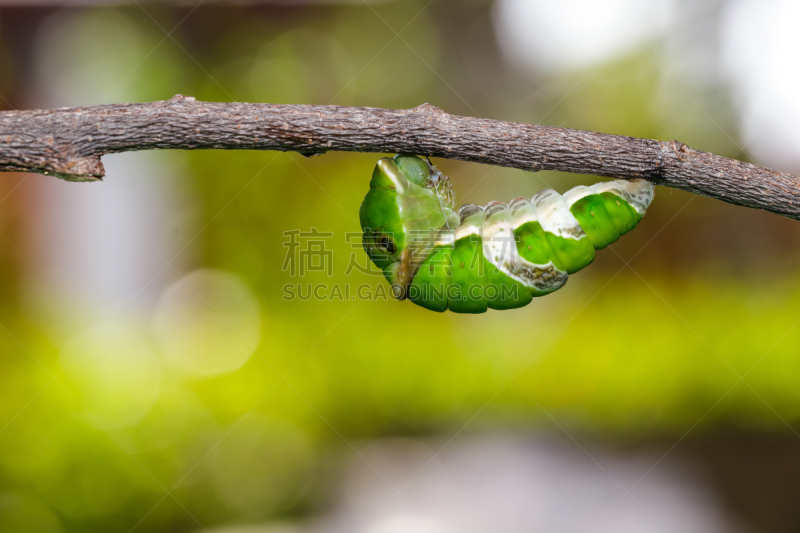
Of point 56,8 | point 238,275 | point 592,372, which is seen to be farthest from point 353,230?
point 56,8

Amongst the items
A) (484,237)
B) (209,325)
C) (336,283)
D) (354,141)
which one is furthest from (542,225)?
(209,325)

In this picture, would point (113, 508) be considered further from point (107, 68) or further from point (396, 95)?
point (396, 95)

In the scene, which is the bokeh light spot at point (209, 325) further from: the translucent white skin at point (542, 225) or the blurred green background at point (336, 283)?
the translucent white skin at point (542, 225)

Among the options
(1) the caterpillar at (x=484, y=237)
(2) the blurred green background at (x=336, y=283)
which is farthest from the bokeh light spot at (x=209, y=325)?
(1) the caterpillar at (x=484, y=237)

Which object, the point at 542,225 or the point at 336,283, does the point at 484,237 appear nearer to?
the point at 542,225

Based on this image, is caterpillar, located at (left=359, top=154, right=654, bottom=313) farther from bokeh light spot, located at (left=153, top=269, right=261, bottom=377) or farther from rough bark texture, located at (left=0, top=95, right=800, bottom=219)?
bokeh light spot, located at (left=153, top=269, right=261, bottom=377)

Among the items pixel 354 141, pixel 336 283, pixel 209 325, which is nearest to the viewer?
pixel 354 141
